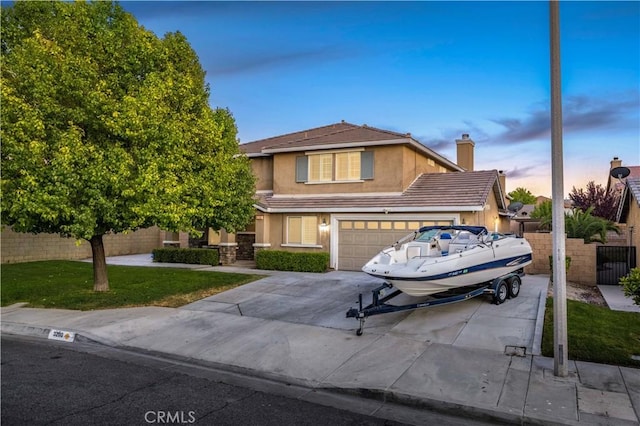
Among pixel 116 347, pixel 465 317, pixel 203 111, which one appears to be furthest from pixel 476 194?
pixel 116 347

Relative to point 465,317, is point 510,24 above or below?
above

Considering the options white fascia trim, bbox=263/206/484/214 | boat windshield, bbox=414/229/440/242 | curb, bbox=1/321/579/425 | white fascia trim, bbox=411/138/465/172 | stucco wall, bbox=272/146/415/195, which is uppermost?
white fascia trim, bbox=411/138/465/172

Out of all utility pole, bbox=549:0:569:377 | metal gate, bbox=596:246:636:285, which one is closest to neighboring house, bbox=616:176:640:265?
metal gate, bbox=596:246:636:285

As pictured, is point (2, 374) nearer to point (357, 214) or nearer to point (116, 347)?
point (116, 347)

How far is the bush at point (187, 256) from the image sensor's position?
20344 mm

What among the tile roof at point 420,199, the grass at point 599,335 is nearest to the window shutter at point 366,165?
the tile roof at point 420,199

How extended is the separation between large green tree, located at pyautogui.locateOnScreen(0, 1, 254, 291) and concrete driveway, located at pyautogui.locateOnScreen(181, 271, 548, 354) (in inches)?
123

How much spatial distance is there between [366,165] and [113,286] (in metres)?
11.2

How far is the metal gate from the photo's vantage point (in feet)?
47.8

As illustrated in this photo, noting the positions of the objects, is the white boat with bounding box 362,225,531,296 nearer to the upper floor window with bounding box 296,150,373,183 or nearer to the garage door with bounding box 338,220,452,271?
the garage door with bounding box 338,220,452,271

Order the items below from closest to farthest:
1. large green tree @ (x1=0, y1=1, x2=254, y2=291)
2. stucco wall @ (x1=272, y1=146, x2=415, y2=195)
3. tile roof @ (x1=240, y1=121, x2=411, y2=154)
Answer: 1. large green tree @ (x1=0, y1=1, x2=254, y2=291)
2. stucco wall @ (x1=272, y1=146, x2=415, y2=195)
3. tile roof @ (x1=240, y1=121, x2=411, y2=154)

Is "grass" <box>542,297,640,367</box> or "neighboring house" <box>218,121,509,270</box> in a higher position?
"neighboring house" <box>218,121,509,270</box>

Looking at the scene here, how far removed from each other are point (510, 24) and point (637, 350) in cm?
847

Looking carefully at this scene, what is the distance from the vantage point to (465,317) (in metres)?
9.65
